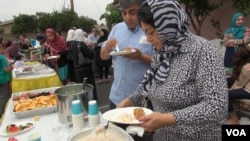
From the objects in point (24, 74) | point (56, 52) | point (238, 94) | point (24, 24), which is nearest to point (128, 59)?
point (238, 94)

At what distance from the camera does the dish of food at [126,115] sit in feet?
3.64

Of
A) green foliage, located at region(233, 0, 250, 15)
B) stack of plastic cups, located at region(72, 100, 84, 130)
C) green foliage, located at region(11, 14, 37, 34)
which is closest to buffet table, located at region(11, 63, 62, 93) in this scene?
stack of plastic cups, located at region(72, 100, 84, 130)

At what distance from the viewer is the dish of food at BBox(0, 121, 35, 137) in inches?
53.8

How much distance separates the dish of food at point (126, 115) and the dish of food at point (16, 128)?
497mm

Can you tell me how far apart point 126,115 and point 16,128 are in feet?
2.11

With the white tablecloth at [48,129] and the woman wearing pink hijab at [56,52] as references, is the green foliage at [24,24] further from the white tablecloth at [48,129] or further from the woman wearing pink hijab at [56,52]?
the white tablecloth at [48,129]

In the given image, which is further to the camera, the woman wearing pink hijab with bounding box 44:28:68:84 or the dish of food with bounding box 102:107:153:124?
the woman wearing pink hijab with bounding box 44:28:68:84

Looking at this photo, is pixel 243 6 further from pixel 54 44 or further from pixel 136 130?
pixel 136 130

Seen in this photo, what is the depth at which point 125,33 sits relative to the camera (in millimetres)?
1826

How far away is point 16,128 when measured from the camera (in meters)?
1.41

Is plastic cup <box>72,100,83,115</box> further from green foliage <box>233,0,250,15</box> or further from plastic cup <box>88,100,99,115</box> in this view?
green foliage <box>233,0,250,15</box>

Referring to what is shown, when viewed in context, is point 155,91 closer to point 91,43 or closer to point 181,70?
point 181,70

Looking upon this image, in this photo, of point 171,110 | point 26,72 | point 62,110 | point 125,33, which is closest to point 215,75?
point 171,110

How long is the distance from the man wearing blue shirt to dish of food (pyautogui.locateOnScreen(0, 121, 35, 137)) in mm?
615
